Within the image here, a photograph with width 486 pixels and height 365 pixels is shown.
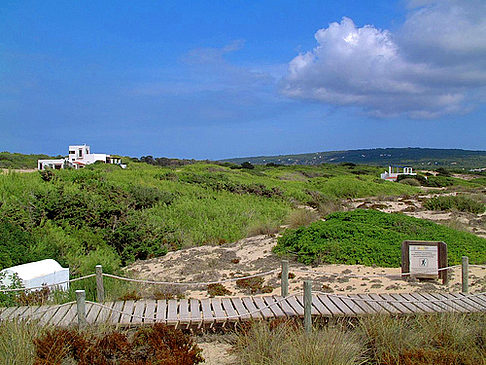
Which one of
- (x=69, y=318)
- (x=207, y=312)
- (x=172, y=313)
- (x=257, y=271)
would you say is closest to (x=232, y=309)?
(x=207, y=312)

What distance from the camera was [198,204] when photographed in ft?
55.2

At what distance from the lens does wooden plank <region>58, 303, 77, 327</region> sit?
17.9 feet

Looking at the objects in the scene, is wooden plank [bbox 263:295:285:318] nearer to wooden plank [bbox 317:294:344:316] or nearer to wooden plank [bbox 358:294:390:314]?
wooden plank [bbox 317:294:344:316]

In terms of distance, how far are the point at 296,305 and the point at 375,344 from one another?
1.54 meters

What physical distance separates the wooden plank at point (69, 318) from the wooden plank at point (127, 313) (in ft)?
1.99

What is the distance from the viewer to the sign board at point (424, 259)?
7953mm

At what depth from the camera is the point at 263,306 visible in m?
6.14

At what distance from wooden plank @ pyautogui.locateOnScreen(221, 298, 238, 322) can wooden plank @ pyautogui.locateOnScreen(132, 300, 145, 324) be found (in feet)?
3.70

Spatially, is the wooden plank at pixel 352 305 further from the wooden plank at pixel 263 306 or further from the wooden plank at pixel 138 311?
the wooden plank at pixel 138 311

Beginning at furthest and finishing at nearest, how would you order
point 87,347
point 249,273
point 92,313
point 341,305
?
point 249,273 → point 341,305 → point 92,313 → point 87,347

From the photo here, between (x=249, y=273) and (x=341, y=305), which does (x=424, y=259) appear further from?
(x=249, y=273)

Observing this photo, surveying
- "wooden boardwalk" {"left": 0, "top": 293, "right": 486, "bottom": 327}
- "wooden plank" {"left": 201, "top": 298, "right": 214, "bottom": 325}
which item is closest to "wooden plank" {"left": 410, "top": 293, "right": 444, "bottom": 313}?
"wooden boardwalk" {"left": 0, "top": 293, "right": 486, "bottom": 327}

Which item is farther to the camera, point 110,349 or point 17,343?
point 110,349

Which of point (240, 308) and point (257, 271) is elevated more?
point (240, 308)
